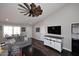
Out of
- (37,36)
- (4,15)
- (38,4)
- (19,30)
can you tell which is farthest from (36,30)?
(4,15)

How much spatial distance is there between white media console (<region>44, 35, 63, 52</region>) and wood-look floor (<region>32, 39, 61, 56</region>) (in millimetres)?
78

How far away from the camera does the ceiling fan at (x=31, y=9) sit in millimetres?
1941

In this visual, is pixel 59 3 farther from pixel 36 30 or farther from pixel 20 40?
pixel 20 40

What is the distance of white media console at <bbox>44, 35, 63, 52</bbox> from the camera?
6.67 feet

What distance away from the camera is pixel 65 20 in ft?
6.57

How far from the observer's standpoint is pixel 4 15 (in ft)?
→ 6.41

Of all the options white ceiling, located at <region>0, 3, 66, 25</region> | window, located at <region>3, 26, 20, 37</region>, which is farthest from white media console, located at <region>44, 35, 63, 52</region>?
window, located at <region>3, 26, 20, 37</region>

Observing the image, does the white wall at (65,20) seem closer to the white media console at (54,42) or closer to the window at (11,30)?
the white media console at (54,42)

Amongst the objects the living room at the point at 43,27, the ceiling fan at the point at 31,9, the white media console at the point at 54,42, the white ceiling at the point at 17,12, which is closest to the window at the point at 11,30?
the living room at the point at 43,27

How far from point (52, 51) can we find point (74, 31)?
629 mm

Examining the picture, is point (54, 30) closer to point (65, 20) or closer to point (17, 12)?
point (65, 20)

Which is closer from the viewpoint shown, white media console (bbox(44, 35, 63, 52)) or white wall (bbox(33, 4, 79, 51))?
white wall (bbox(33, 4, 79, 51))

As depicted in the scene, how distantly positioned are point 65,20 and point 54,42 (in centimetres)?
53

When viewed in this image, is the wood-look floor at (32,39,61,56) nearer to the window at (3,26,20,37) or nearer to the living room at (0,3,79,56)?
the living room at (0,3,79,56)
